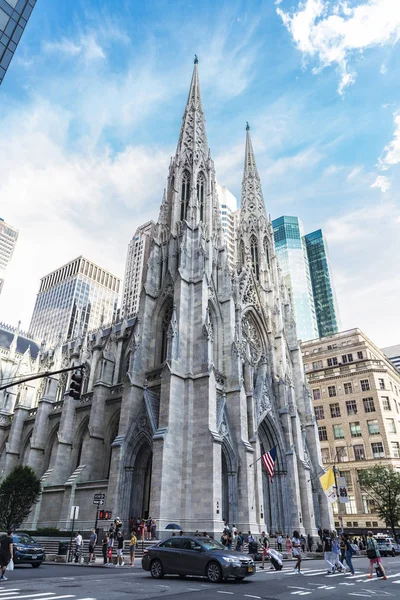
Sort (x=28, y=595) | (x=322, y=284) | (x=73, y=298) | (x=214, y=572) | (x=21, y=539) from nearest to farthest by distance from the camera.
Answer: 1. (x=28, y=595)
2. (x=214, y=572)
3. (x=21, y=539)
4. (x=322, y=284)
5. (x=73, y=298)

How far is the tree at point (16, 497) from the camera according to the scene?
2681cm

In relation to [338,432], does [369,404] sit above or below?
above

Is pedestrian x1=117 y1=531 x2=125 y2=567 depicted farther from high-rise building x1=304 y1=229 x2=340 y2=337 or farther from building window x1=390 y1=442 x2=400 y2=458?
high-rise building x1=304 y1=229 x2=340 y2=337

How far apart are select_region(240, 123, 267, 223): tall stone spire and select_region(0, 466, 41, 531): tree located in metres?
37.1

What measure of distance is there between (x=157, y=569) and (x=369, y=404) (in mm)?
42667

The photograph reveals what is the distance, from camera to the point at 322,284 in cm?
12581

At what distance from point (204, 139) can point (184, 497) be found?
37302 mm

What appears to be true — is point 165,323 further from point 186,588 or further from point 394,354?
point 394,354

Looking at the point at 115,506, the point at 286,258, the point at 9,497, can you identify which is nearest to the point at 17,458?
the point at 9,497

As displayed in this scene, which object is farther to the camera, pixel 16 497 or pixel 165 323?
pixel 165 323

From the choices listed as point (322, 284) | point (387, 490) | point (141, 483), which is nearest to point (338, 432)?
point (387, 490)

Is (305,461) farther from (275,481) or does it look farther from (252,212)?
(252,212)

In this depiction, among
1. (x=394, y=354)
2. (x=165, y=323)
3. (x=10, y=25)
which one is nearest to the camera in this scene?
(x=10, y=25)

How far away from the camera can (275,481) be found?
109ft
